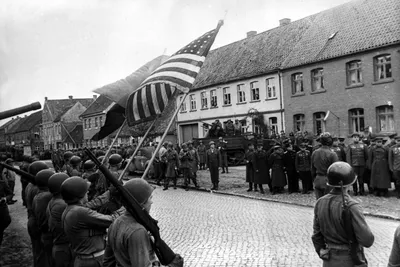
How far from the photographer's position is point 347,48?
26.0 meters

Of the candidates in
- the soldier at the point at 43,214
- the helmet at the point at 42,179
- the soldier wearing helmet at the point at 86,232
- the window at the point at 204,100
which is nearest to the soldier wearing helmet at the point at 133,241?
the soldier wearing helmet at the point at 86,232

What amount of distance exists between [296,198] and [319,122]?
16.2 m

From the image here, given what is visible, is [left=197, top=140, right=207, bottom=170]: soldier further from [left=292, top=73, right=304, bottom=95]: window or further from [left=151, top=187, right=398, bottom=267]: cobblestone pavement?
[left=151, top=187, right=398, bottom=267]: cobblestone pavement

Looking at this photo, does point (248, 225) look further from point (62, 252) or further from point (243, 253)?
point (62, 252)

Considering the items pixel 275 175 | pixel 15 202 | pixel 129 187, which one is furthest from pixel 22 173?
pixel 15 202

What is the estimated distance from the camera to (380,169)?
1258 centimetres

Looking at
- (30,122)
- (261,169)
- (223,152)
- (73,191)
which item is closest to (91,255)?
(73,191)

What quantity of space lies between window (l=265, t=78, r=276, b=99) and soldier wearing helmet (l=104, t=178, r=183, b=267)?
28.6m

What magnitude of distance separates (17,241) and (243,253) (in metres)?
5.32

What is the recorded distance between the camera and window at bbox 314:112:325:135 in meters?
28.1

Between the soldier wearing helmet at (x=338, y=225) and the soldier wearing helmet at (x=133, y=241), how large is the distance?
1524 mm

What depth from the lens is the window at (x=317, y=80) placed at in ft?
92.0

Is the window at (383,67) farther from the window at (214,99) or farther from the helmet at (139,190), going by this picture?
the helmet at (139,190)

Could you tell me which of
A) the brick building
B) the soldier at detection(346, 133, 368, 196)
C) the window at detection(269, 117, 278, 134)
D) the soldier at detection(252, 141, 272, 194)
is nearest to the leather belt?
the soldier at detection(346, 133, 368, 196)
